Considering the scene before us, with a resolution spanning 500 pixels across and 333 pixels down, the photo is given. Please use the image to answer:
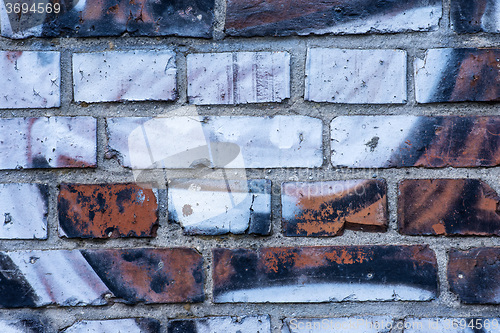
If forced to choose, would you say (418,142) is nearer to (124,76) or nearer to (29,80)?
(124,76)

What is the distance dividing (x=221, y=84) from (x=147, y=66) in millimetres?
118

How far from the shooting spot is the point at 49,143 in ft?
1.68

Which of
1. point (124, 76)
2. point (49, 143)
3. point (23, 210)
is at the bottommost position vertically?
point (23, 210)

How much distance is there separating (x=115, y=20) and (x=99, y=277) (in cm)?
40

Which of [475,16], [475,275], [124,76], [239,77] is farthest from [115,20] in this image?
[475,275]

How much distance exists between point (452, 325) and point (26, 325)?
662 millimetres

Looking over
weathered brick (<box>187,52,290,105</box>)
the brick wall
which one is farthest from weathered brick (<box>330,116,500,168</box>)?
weathered brick (<box>187,52,290,105</box>)

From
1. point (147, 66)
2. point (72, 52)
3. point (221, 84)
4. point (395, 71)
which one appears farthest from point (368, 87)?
point (72, 52)

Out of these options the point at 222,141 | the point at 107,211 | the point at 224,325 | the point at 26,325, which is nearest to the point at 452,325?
the point at 224,325

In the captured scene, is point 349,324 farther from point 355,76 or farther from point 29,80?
point 29,80

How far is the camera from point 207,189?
506 millimetres

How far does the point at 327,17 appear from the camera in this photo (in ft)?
1.67

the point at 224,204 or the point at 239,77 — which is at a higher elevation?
the point at 239,77

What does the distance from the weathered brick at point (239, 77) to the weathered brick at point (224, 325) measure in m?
0.34
